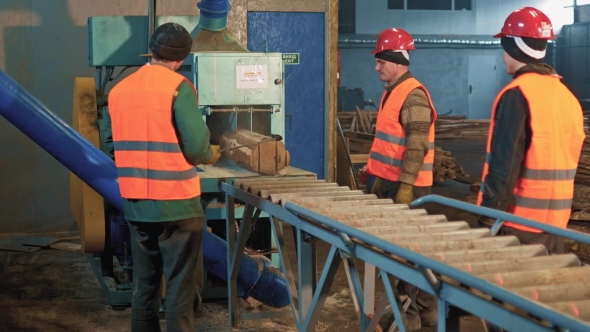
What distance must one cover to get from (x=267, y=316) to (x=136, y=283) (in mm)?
1123

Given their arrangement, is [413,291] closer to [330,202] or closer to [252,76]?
[330,202]

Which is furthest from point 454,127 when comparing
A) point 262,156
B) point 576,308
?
point 576,308

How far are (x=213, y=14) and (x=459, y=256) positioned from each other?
10.9 feet

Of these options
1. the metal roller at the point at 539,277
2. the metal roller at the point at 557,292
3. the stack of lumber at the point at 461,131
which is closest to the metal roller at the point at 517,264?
the metal roller at the point at 539,277

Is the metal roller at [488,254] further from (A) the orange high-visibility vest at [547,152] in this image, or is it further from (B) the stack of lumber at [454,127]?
(B) the stack of lumber at [454,127]

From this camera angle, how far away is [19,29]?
809 centimetres

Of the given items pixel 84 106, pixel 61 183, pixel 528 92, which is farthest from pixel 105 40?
pixel 528 92

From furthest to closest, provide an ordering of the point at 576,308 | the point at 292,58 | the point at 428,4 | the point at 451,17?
the point at 451,17 < the point at 428,4 < the point at 292,58 < the point at 576,308

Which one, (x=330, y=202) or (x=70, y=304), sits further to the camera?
(x=70, y=304)

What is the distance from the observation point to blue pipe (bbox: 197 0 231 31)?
5.56 m

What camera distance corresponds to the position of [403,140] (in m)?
4.84

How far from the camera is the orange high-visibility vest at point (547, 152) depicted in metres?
3.38

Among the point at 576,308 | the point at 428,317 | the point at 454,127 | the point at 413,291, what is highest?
the point at 454,127

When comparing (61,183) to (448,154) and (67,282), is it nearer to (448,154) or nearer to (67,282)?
(67,282)
